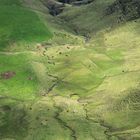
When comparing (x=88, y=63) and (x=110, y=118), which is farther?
(x=88, y=63)

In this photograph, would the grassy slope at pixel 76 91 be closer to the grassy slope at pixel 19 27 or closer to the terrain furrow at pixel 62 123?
the terrain furrow at pixel 62 123

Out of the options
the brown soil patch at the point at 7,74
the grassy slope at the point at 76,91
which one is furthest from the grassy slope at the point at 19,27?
the brown soil patch at the point at 7,74

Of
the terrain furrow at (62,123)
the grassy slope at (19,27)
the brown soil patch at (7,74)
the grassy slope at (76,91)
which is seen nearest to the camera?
the terrain furrow at (62,123)

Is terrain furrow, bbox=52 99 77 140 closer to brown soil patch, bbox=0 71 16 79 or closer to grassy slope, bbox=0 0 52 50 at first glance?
brown soil patch, bbox=0 71 16 79


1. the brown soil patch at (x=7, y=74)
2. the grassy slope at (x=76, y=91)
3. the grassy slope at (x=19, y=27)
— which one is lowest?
the grassy slope at (x=19, y=27)

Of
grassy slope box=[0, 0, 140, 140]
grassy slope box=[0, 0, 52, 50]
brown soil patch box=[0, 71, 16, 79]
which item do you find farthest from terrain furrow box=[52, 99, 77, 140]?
grassy slope box=[0, 0, 52, 50]

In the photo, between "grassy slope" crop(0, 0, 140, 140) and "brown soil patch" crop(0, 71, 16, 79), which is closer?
"grassy slope" crop(0, 0, 140, 140)

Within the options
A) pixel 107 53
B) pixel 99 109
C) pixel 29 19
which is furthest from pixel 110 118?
pixel 29 19

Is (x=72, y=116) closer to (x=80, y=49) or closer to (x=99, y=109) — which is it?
(x=99, y=109)
